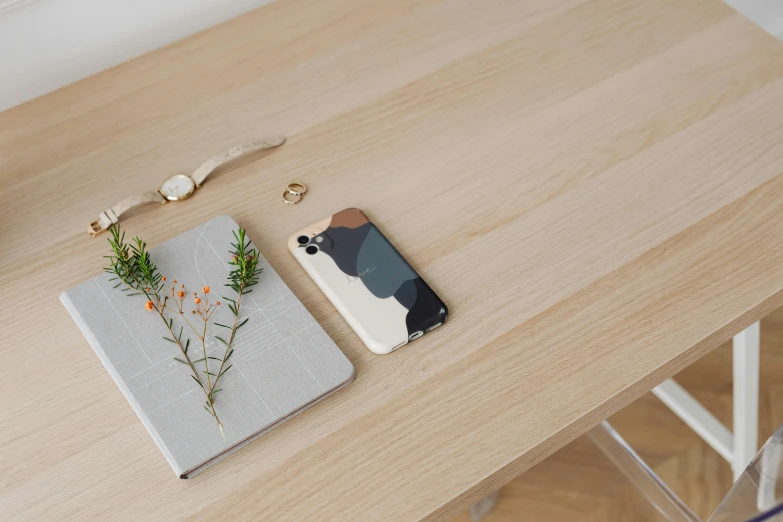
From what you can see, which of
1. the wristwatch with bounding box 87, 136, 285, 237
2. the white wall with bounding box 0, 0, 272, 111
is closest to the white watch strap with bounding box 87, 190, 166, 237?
the wristwatch with bounding box 87, 136, 285, 237

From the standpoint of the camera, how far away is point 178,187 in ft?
2.57

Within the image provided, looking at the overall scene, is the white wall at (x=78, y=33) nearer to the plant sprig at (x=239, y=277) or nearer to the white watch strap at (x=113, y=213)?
the white watch strap at (x=113, y=213)

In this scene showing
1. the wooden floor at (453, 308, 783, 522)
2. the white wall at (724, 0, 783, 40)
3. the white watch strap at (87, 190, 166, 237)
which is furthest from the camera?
the white wall at (724, 0, 783, 40)

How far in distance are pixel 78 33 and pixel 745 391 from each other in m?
0.91

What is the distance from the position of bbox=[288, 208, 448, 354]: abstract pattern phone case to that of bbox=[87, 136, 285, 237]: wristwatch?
0.38 ft

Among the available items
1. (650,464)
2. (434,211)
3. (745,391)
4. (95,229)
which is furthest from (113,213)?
(650,464)

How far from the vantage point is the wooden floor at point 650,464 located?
4.16 feet

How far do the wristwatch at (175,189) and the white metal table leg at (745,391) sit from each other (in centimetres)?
58

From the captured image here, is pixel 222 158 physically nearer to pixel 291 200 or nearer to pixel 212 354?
pixel 291 200

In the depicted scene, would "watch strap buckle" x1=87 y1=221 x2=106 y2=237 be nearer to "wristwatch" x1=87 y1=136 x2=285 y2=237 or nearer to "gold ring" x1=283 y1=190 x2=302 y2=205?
"wristwatch" x1=87 y1=136 x2=285 y2=237

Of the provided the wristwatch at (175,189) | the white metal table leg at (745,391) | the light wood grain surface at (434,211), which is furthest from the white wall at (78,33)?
the white metal table leg at (745,391)

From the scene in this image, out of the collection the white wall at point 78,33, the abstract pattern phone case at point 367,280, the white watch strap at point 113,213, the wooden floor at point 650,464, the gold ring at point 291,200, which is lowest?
the wooden floor at point 650,464

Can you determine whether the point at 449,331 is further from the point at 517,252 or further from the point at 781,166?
the point at 781,166

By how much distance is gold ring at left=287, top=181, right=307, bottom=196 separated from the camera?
775mm
